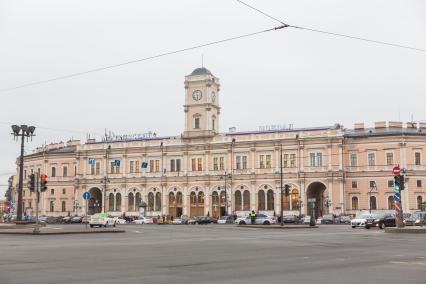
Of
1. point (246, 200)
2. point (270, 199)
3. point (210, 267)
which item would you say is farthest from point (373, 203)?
point (210, 267)

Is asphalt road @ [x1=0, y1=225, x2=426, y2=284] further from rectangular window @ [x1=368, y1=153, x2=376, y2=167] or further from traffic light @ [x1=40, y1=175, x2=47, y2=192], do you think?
rectangular window @ [x1=368, y1=153, x2=376, y2=167]

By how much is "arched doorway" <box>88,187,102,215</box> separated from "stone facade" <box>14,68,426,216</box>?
0.19 meters

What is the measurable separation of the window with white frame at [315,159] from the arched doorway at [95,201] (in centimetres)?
4012

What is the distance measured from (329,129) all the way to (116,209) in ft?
133

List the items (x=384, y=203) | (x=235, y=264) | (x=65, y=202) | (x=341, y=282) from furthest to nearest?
1. (x=65, y=202)
2. (x=384, y=203)
3. (x=235, y=264)
4. (x=341, y=282)

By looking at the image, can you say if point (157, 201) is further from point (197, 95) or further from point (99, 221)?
point (99, 221)

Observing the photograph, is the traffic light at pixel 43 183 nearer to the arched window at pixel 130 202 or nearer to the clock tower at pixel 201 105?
the clock tower at pixel 201 105

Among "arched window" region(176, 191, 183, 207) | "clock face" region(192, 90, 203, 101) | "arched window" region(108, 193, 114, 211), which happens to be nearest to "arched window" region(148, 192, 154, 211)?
"arched window" region(176, 191, 183, 207)

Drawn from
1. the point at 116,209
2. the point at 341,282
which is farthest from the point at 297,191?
the point at 341,282

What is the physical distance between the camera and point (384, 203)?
87.1 meters

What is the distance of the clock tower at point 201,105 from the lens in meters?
98.4

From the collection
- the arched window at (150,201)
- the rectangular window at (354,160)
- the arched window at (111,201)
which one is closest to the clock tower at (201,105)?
the arched window at (150,201)

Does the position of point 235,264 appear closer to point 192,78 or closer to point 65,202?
point 192,78

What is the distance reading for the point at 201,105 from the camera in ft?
324
